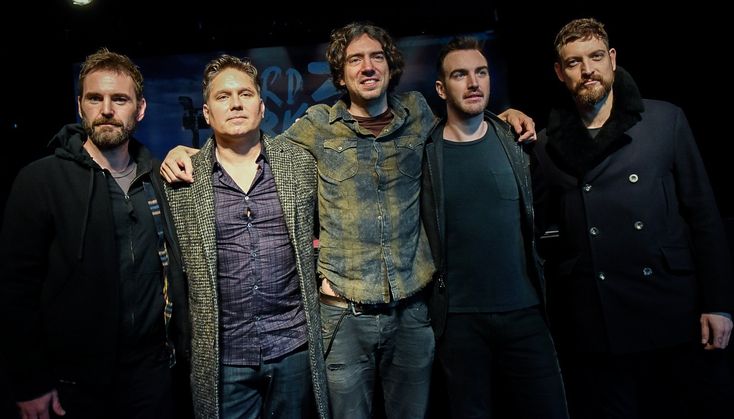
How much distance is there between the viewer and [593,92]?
2312 mm

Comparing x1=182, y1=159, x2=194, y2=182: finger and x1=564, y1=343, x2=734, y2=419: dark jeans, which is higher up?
x1=182, y1=159, x2=194, y2=182: finger

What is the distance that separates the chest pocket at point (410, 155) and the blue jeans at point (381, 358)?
1.90ft

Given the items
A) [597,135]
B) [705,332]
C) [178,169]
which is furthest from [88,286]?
[705,332]

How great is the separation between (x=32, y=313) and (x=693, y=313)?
2.70m

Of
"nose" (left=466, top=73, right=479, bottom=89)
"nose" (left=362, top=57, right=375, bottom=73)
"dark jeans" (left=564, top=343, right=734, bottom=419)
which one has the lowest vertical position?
"dark jeans" (left=564, top=343, right=734, bottom=419)

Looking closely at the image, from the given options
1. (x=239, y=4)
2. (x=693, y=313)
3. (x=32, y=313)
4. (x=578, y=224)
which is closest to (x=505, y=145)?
(x=578, y=224)

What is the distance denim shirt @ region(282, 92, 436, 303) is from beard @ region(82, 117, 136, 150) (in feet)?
2.33

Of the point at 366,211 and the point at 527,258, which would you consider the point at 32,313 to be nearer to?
the point at 366,211

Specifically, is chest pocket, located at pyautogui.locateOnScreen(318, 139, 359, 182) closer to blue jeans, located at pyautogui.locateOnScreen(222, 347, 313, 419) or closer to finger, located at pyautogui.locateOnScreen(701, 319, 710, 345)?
blue jeans, located at pyautogui.locateOnScreen(222, 347, 313, 419)

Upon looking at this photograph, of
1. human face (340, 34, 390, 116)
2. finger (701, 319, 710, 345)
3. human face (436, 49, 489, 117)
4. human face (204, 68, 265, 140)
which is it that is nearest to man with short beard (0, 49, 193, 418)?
human face (204, 68, 265, 140)

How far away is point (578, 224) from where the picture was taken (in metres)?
2.30

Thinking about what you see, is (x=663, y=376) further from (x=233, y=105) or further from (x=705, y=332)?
(x=233, y=105)

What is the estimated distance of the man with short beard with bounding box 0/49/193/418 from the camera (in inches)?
74.1

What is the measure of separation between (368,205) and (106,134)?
1114 millimetres
